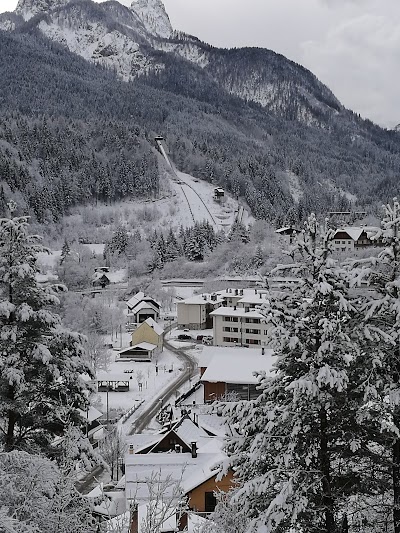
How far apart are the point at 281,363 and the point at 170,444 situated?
19.8 m

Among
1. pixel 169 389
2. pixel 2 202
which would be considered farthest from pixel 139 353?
pixel 2 202

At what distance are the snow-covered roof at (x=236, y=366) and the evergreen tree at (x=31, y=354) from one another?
31094 mm

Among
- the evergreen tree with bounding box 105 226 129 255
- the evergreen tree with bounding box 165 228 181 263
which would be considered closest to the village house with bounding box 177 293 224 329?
the evergreen tree with bounding box 165 228 181 263

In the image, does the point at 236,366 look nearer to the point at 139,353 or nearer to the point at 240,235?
the point at 139,353

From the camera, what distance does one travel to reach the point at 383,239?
904 centimetres

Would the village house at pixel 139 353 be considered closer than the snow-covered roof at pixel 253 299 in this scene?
Yes

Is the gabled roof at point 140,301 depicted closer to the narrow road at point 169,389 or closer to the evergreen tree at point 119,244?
the narrow road at point 169,389

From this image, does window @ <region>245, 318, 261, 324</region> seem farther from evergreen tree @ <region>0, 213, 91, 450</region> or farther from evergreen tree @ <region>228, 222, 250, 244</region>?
evergreen tree @ <region>228, 222, 250, 244</region>

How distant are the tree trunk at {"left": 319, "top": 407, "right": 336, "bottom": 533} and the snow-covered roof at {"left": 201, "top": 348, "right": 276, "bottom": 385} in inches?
1290

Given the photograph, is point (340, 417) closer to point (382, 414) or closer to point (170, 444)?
point (382, 414)

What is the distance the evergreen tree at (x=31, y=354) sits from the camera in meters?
11.0

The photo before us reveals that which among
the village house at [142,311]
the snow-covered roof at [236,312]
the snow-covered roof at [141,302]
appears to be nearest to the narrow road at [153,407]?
the snow-covered roof at [236,312]

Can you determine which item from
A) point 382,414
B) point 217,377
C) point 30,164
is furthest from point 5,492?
point 30,164

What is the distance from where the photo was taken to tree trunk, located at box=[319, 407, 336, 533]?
875cm
